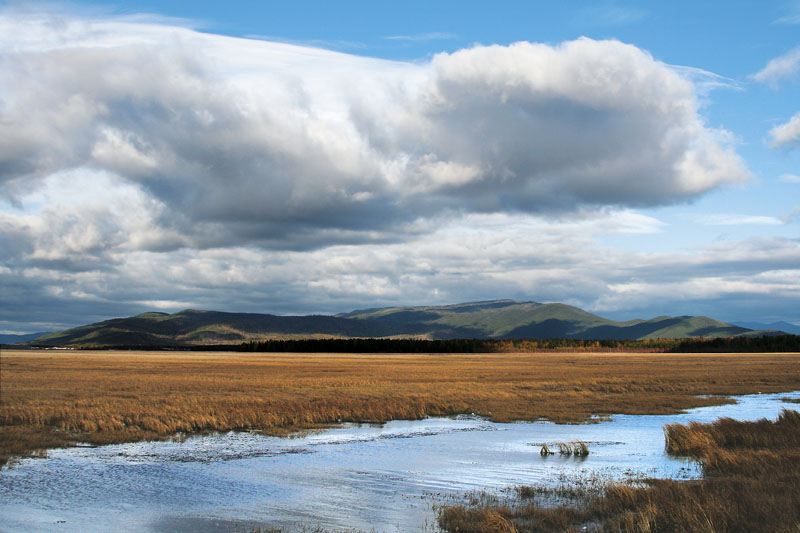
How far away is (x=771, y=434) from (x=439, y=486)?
1675 centimetres

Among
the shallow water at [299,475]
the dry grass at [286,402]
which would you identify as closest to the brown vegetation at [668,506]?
the shallow water at [299,475]

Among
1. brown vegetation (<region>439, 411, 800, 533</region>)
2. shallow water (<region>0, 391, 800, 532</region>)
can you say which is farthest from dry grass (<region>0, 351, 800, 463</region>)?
brown vegetation (<region>439, 411, 800, 533</region>)

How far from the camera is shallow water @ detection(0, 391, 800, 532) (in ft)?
55.7

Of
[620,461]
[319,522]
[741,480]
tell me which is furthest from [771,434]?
[319,522]

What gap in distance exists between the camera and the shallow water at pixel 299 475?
16984mm

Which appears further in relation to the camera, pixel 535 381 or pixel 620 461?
pixel 535 381

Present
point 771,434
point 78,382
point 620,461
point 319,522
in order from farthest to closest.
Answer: point 78,382
point 771,434
point 620,461
point 319,522

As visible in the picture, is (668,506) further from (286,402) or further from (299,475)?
(286,402)

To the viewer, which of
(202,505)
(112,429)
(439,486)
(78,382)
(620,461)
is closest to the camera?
(202,505)

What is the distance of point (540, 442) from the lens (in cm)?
2995

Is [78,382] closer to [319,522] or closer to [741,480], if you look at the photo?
[319,522]

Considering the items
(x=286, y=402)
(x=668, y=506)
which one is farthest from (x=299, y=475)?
(x=286, y=402)

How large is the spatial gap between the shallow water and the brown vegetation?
4.72 feet

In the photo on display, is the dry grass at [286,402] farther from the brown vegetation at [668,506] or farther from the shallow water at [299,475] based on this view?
the brown vegetation at [668,506]
